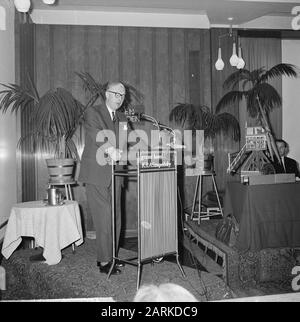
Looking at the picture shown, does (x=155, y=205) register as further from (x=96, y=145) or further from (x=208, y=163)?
(x=208, y=163)

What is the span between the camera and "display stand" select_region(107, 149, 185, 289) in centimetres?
230

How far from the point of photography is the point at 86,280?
2.57 m

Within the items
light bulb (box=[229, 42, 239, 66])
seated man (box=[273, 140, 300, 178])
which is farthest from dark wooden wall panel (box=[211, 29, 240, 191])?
seated man (box=[273, 140, 300, 178])

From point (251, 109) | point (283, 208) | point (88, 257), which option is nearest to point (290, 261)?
point (283, 208)

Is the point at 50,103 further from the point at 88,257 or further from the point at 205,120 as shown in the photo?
the point at 205,120

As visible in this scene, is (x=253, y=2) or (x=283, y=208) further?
(x=253, y=2)

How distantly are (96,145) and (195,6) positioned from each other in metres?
3.05

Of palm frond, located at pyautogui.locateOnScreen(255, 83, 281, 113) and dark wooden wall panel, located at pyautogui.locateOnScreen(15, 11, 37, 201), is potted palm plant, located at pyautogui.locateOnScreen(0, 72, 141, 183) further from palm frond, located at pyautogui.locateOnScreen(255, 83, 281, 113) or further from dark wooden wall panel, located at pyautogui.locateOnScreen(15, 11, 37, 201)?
palm frond, located at pyautogui.locateOnScreen(255, 83, 281, 113)

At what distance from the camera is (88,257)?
10.5ft

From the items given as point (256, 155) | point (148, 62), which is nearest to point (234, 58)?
point (148, 62)

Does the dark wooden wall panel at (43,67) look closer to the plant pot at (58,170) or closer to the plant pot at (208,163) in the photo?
the plant pot at (58,170)
